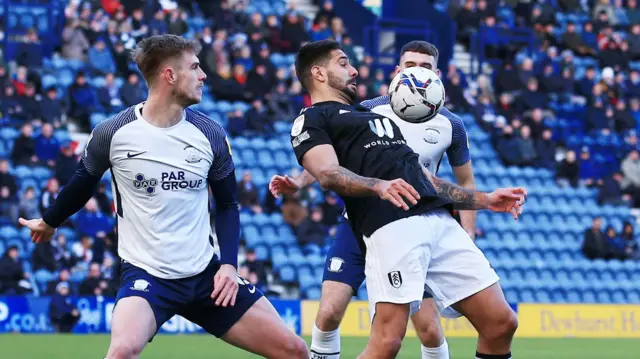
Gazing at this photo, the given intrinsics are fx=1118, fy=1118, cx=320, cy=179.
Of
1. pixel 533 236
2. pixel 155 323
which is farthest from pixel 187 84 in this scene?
pixel 533 236

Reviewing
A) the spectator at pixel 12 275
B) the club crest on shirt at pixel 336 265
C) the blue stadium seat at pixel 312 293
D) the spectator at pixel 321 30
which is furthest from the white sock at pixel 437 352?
the spectator at pixel 321 30

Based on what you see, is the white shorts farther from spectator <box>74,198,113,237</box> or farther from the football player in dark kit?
spectator <box>74,198,113,237</box>

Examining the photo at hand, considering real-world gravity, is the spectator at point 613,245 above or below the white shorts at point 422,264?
below

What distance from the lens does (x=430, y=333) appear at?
842 cm

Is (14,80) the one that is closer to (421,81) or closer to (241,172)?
(241,172)

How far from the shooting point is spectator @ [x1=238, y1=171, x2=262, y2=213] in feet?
66.0

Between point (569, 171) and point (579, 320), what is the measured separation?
503cm

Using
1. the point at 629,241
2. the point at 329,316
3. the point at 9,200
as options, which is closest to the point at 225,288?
the point at 329,316

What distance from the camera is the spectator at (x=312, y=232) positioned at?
2028 cm

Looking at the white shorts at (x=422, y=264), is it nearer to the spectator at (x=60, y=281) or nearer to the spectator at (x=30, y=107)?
the spectator at (x=60, y=281)

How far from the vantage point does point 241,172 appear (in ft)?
69.5

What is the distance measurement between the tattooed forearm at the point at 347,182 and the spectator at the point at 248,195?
13683mm

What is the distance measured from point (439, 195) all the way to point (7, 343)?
9.53 metres

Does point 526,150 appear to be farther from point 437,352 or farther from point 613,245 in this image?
point 437,352
